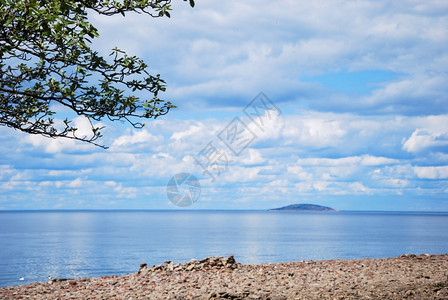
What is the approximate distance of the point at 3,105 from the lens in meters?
12.6

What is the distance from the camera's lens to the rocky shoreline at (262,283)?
15.6m

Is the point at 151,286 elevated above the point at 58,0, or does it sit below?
below

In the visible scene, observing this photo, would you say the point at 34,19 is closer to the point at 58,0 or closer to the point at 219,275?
the point at 58,0

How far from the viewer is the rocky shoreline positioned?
15.6 m

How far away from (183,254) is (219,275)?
40.4m

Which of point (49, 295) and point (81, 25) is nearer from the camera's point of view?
point (81, 25)

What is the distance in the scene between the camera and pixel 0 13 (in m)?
9.60

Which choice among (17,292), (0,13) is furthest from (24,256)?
(0,13)

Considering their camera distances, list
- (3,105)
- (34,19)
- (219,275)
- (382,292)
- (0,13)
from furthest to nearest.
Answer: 1. (219,275)
2. (382,292)
3. (3,105)
4. (0,13)
5. (34,19)

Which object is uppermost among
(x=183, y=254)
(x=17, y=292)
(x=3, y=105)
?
(x=3, y=105)

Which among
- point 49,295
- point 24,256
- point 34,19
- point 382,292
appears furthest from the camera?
point 24,256

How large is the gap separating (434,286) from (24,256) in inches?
2062

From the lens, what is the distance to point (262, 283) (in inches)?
695

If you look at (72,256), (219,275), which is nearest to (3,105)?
(219,275)
